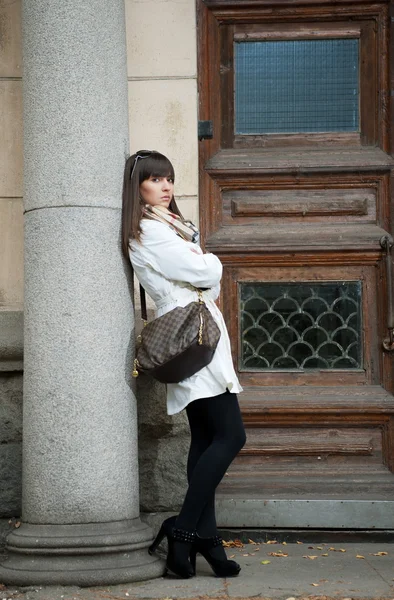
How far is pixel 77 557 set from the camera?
4.98m

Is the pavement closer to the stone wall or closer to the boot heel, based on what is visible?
the boot heel

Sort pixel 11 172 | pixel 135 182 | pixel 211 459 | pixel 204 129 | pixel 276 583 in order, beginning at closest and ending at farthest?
pixel 276 583, pixel 211 459, pixel 135 182, pixel 11 172, pixel 204 129

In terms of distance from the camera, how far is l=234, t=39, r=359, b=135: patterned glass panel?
6223 mm

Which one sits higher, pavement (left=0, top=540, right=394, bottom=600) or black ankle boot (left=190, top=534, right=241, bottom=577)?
black ankle boot (left=190, top=534, right=241, bottom=577)

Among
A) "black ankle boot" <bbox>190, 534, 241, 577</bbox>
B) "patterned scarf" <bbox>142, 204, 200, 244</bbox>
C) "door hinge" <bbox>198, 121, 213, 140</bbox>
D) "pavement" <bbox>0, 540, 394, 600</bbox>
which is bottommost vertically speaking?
"pavement" <bbox>0, 540, 394, 600</bbox>

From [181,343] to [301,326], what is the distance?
1.37 m

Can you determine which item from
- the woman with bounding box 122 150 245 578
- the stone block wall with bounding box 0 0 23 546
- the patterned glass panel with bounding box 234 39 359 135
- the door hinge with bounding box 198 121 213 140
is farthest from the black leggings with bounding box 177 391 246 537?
the patterned glass panel with bounding box 234 39 359 135

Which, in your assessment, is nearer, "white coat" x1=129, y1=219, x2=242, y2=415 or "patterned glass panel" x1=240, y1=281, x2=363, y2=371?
"white coat" x1=129, y1=219, x2=242, y2=415

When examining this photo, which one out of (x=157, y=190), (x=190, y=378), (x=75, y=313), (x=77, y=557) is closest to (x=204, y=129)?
(x=157, y=190)

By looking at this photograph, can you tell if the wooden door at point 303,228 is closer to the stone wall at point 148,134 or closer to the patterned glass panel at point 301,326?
the patterned glass panel at point 301,326

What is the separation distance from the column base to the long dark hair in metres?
1.37

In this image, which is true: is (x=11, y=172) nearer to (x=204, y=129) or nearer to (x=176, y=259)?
(x=204, y=129)

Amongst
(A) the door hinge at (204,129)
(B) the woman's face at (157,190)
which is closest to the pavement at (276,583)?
(B) the woman's face at (157,190)

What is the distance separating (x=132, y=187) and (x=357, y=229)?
152cm
